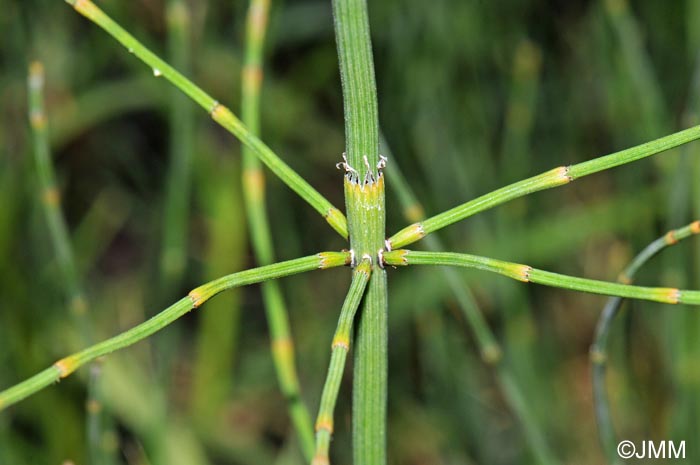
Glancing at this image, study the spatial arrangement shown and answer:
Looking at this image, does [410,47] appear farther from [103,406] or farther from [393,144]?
[103,406]

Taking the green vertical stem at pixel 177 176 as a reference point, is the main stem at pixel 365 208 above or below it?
below

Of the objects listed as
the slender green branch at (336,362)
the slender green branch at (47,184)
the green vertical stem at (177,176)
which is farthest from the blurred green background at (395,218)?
the slender green branch at (336,362)

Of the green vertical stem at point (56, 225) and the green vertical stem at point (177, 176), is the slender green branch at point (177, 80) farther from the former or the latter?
the green vertical stem at point (177, 176)

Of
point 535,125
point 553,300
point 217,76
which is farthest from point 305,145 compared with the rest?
point 553,300

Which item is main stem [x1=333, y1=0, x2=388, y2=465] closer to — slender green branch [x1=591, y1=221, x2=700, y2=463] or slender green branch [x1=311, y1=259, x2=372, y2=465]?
slender green branch [x1=311, y1=259, x2=372, y2=465]

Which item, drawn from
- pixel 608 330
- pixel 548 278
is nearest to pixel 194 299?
pixel 548 278

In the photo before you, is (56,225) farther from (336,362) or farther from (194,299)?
(336,362)
